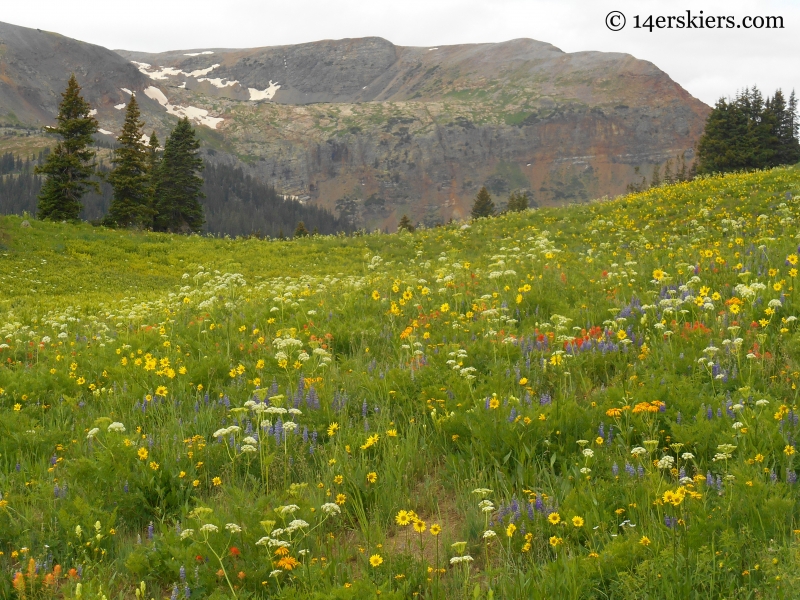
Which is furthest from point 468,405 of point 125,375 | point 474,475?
Result: point 125,375

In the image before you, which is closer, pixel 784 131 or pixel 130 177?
pixel 130 177

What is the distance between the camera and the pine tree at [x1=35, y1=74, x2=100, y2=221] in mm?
38750

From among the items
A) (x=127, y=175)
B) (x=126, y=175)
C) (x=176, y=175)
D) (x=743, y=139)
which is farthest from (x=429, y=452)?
(x=743, y=139)

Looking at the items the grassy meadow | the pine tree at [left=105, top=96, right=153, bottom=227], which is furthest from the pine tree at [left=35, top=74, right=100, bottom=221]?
the grassy meadow

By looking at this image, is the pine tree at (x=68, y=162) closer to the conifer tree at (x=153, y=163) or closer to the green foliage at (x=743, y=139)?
the conifer tree at (x=153, y=163)

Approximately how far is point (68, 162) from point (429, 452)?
135 feet

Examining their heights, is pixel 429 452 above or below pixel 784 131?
below

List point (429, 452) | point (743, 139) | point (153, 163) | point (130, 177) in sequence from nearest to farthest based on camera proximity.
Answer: point (429, 452) → point (130, 177) → point (153, 163) → point (743, 139)

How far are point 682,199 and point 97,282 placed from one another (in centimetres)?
2130

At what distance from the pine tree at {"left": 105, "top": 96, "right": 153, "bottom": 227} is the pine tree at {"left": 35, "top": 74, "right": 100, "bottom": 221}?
17.0ft

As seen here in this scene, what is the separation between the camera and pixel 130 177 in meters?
45.9

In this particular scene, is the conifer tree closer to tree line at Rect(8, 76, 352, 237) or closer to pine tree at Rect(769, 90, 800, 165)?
tree line at Rect(8, 76, 352, 237)

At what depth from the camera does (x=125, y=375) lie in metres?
7.06

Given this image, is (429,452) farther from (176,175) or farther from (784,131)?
(784,131)
